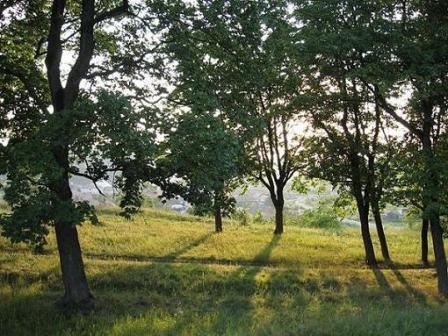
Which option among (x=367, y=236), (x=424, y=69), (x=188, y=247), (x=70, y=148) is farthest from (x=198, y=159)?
(x=367, y=236)

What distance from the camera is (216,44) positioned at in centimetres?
1357

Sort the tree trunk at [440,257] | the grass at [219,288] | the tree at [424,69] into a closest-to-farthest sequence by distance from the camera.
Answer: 1. the grass at [219,288]
2. the tree at [424,69]
3. the tree trunk at [440,257]

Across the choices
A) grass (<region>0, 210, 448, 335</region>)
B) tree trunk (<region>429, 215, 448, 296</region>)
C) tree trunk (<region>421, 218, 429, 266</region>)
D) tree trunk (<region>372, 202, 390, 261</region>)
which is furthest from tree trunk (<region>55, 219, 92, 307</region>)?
tree trunk (<region>421, 218, 429, 266</region>)

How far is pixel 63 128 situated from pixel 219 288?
9.02 m

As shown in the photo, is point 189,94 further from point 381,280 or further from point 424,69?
point 381,280

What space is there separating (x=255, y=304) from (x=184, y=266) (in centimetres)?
490

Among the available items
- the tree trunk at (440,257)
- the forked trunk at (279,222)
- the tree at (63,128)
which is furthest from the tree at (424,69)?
the forked trunk at (279,222)

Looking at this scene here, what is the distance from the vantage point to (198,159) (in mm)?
11000

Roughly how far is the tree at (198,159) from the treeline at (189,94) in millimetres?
35

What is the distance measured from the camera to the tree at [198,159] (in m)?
10.6

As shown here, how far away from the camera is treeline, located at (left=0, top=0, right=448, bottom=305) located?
1055 centimetres

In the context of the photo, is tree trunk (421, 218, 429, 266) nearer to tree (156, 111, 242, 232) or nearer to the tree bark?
the tree bark

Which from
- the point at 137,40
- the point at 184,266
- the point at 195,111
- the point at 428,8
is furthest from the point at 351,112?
the point at 195,111

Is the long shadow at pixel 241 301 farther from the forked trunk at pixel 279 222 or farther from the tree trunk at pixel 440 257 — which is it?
the forked trunk at pixel 279 222
